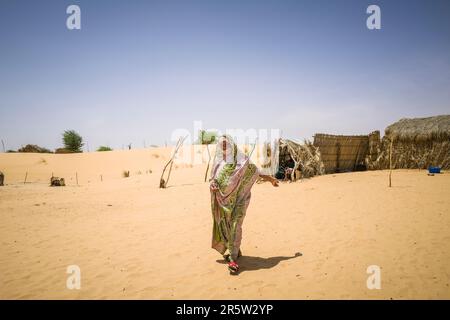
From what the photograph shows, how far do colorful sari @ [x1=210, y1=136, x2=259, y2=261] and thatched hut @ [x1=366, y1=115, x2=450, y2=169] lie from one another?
1398 cm

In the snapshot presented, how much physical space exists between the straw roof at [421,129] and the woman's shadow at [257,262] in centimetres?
1527

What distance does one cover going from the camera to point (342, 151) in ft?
57.1

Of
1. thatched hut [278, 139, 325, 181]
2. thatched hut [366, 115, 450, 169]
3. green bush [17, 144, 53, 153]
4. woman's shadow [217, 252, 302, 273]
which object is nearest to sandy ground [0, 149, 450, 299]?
woman's shadow [217, 252, 302, 273]

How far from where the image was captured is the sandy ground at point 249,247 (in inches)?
154

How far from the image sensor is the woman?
4.49 metres

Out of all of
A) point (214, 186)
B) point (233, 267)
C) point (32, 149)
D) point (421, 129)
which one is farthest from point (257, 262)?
point (32, 149)

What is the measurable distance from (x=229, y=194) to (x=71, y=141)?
154ft

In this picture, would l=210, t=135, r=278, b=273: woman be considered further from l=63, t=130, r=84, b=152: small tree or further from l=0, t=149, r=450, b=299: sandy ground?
l=63, t=130, r=84, b=152: small tree

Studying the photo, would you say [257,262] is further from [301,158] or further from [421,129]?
[421,129]

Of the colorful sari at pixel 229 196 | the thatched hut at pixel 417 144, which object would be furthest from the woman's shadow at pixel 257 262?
the thatched hut at pixel 417 144

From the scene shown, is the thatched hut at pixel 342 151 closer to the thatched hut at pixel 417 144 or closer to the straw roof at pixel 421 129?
the thatched hut at pixel 417 144

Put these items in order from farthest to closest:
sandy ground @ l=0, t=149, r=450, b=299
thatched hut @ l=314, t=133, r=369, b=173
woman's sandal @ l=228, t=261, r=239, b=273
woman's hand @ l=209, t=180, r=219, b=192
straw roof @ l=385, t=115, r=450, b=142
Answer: thatched hut @ l=314, t=133, r=369, b=173, straw roof @ l=385, t=115, r=450, b=142, woman's hand @ l=209, t=180, r=219, b=192, woman's sandal @ l=228, t=261, r=239, b=273, sandy ground @ l=0, t=149, r=450, b=299

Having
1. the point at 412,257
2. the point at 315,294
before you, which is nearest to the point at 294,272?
the point at 315,294
